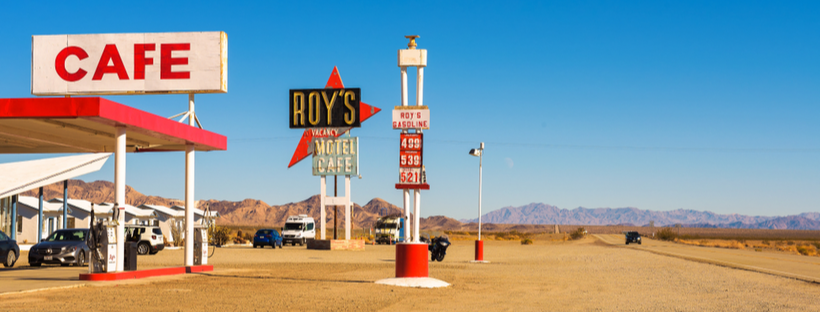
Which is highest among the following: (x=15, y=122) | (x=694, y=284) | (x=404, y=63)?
(x=404, y=63)

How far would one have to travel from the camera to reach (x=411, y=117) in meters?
19.7

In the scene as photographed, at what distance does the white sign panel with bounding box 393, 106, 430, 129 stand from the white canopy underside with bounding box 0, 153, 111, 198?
929 inches

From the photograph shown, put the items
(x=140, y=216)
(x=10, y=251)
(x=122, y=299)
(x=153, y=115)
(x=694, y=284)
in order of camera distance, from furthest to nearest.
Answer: (x=140, y=216) < (x=10, y=251) < (x=694, y=284) < (x=153, y=115) < (x=122, y=299)

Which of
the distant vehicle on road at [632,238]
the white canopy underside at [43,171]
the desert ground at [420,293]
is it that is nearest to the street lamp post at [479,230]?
the desert ground at [420,293]

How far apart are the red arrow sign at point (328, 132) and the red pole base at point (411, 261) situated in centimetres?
2565

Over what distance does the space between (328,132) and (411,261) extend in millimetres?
29943

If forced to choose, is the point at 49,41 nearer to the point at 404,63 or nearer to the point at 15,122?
the point at 15,122

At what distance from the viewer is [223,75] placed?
22.2 m

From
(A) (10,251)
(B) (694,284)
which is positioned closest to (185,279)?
(A) (10,251)

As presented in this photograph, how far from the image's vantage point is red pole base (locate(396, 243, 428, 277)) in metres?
18.6

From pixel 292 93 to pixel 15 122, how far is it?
6220 millimetres

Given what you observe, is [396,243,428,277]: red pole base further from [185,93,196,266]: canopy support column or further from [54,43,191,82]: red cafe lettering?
[54,43,191,82]: red cafe lettering

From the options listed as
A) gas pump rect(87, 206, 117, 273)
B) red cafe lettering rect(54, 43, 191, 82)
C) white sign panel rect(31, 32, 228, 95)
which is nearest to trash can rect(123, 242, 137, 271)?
gas pump rect(87, 206, 117, 273)

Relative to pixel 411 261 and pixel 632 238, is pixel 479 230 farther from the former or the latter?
pixel 632 238
